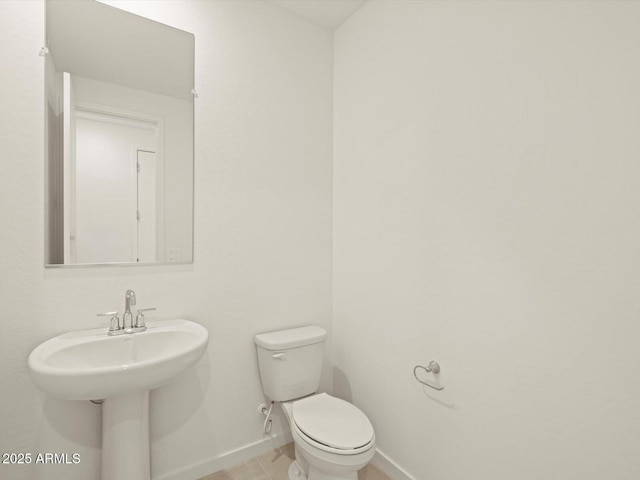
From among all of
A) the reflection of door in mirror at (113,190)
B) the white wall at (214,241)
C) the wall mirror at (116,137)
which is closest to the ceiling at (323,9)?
the white wall at (214,241)

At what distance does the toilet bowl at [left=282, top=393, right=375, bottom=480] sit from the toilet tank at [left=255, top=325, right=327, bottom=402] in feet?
0.31

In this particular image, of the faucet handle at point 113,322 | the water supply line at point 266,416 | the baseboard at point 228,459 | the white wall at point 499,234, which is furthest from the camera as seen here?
the water supply line at point 266,416

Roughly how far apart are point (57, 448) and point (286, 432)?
110cm

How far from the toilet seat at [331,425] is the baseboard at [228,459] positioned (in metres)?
0.43

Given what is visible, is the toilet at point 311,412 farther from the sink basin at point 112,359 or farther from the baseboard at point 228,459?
the sink basin at point 112,359

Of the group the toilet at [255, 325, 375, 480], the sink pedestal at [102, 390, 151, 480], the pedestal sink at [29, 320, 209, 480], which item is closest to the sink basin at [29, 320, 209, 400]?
the pedestal sink at [29, 320, 209, 480]

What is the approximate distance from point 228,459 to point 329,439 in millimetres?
736

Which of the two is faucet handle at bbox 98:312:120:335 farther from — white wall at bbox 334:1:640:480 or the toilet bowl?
white wall at bbox 334:1:640:480

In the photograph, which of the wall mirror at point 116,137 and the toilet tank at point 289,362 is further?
the toilet tank at point 289,362

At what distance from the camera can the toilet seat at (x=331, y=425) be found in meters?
1.31

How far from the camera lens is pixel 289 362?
1721 millimetres

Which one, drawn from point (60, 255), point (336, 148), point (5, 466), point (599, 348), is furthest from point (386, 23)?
point (5, 466)

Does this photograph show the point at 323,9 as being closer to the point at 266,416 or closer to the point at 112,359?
the point at 112,359

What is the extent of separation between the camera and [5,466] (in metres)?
1.27
